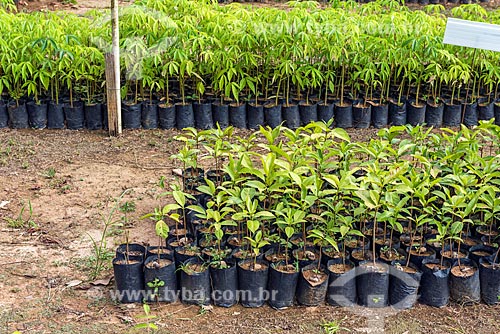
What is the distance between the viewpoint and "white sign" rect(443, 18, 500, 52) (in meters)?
4.95

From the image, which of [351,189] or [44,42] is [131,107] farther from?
[351,189]

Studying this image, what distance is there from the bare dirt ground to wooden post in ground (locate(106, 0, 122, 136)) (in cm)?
25

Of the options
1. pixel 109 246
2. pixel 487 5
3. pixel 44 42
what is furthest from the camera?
pixel 487 5

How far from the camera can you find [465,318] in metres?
4.00

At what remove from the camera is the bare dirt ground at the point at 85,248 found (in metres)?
3.93

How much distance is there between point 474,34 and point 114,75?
10.2ft

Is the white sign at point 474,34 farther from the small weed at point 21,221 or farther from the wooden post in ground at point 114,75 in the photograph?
the small weed at point 21,221

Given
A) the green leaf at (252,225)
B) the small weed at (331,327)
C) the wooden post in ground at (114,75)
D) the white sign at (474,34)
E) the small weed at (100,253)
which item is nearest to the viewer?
the small weed at (331,327)

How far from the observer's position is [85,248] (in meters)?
4.74

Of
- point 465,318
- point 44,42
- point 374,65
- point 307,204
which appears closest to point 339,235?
point 307,204

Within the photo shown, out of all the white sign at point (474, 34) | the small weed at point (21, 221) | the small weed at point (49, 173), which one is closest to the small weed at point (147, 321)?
the small weed at point (21, 221)

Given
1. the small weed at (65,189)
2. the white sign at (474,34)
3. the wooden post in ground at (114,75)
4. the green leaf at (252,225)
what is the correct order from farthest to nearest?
the wooden post in ground at (114,75) → the small weed at (65,189) → the white sign at (474,34) → the green leaf at (252,225)

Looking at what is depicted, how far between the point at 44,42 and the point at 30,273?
2.59 metres

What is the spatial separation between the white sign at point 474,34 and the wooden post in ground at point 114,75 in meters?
2.87
